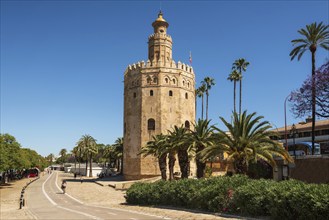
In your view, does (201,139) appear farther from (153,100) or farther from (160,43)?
(160,43)

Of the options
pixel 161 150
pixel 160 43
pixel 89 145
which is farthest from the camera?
pixel 89 145

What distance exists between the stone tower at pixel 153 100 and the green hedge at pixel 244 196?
974 inches

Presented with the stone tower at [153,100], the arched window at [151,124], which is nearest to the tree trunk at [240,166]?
the stone tower at [153,100]

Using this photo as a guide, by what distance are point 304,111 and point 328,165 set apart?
1057 centimetres

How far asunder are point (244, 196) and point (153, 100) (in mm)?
35327

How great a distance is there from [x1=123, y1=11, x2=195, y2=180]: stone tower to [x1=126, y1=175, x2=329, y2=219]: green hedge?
24748 millimetres

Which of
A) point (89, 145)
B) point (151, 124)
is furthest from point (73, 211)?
point (89, 145)

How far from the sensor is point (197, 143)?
98.7 feet

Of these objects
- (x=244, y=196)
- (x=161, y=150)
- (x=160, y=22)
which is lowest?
(x=244, y=196)

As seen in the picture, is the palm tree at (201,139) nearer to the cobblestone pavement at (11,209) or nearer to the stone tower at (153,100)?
the cobblestone pavement at (11,209)

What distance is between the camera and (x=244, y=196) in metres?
16.8

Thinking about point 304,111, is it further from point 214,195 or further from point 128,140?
point 128,140

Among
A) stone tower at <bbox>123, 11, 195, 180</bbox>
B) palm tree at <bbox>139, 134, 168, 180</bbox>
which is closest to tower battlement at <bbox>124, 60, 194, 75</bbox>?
stone tower at <bbox>123, 11, 195, 180</bbox>

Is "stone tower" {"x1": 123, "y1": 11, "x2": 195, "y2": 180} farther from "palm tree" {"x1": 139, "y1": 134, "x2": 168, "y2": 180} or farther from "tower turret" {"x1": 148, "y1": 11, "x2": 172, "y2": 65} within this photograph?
"palm tree" {"x1": 139, "y1": 134, "x2": 168, "y2": 180}
